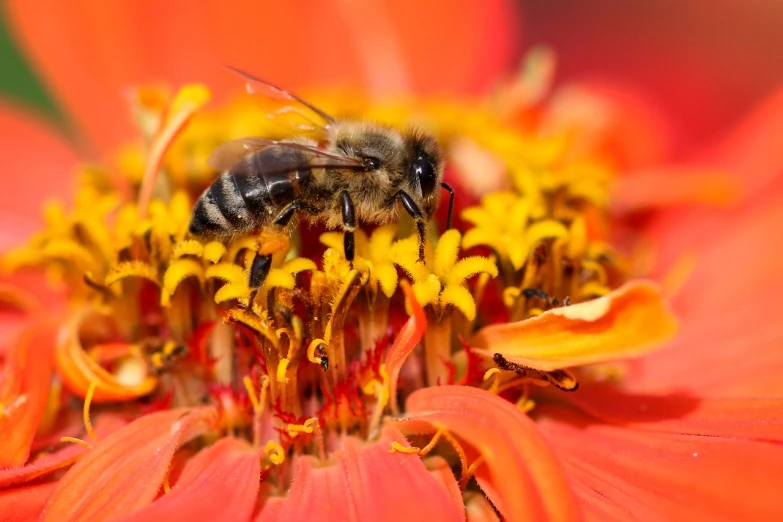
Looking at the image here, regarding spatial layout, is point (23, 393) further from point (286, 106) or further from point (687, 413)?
point (687, 413)

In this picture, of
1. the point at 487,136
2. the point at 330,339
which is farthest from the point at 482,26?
the point at 330,339

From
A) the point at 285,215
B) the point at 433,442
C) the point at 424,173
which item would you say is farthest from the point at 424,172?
the point at 433,442

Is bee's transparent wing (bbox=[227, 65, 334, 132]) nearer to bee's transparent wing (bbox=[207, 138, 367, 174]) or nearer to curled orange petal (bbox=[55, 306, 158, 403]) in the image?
bee's transparent wing (bbox=[207, 138, 367, 174])

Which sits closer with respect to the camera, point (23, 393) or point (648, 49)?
point (23, 393)

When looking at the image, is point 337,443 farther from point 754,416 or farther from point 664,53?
point 664,53

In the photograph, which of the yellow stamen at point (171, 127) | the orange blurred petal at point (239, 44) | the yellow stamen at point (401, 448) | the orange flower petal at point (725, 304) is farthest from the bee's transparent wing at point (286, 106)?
the orange blurred petal at point (239, 44)
